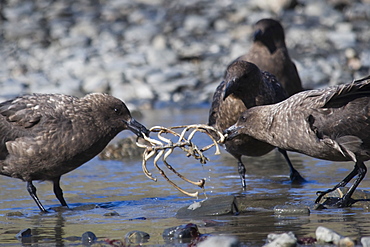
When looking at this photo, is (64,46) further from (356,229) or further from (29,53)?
(356,229)

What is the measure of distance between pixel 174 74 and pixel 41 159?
886 centimetres

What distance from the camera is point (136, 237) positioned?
15.3 ft

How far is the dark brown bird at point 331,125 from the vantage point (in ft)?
18.6

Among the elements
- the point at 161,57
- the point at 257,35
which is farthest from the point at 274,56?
the point at 161,57

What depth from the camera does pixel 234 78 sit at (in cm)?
680

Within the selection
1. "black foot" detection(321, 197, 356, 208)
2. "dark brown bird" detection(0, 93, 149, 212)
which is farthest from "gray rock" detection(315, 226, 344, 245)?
"dark brown bird" detection(0, 93, 149, 212)

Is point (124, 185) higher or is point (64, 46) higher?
point (64, 46)

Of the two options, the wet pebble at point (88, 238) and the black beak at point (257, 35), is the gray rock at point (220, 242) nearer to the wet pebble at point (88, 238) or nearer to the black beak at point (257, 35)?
the wet pebble at point (88, 238)

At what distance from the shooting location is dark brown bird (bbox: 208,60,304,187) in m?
6.84

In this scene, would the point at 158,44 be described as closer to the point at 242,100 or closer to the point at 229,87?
the point at 242,100

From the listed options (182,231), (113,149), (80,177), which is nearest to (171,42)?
(113,149)

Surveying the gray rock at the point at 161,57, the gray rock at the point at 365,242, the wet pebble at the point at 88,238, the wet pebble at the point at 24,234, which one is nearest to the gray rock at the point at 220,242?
the gray rock at the point at 365,242

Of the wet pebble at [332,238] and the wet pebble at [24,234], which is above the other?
the wet pebble at [24,234]

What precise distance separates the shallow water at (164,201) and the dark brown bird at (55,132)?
1.16ft
